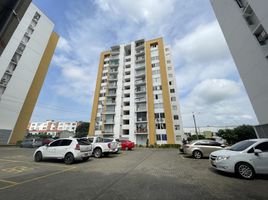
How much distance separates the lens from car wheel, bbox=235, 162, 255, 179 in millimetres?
5759

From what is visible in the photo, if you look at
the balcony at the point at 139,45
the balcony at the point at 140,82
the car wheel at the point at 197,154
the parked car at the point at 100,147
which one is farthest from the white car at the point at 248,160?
the balcony at the point at 139,45

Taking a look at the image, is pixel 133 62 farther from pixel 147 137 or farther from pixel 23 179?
pixel 23 179

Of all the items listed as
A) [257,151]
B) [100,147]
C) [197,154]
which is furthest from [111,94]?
[257,151]

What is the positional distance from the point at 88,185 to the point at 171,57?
4731 cm

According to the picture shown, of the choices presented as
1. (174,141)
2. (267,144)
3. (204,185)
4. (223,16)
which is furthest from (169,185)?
(174,141)

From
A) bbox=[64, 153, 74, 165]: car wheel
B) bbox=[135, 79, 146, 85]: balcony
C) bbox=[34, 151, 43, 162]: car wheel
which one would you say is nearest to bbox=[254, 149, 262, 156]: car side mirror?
bbox=[64, 153, 74, 165]: car wheel

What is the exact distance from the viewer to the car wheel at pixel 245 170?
5.76 meters

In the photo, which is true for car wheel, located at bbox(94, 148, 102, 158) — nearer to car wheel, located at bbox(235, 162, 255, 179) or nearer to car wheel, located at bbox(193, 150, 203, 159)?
car wheel, located at bbox(193, 150, 203, 159)

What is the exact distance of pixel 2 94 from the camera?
29.1 meters

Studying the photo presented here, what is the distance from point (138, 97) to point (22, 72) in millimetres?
29677

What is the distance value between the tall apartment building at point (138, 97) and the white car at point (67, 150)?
25.7 meters

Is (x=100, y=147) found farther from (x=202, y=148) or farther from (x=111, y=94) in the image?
(x=111, y=94)

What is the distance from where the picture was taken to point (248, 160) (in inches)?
233

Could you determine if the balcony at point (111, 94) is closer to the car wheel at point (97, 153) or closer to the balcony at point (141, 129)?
the balcony at point (141, 129)
